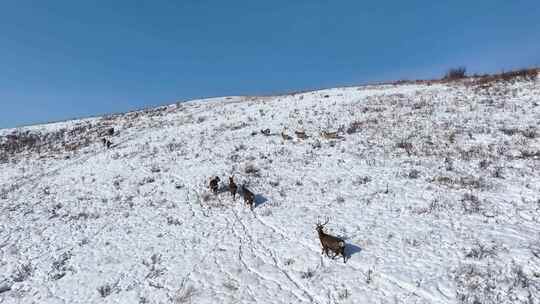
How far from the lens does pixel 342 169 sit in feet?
50.0

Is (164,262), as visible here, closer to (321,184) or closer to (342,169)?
(321,184)

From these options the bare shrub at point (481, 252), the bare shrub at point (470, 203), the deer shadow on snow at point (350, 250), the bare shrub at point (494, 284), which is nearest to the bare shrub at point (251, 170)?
the deer shadow on snow at point (350, 250)

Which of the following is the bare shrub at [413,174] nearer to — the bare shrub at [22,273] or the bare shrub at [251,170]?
the bare shrub at [251,170]

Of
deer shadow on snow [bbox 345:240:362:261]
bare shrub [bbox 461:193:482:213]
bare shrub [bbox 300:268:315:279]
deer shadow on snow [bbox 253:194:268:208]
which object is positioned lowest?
bare shrub [bbox 300:268:315:279]

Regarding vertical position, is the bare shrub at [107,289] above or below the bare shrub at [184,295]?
above

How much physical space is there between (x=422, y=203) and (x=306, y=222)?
333 centimetres

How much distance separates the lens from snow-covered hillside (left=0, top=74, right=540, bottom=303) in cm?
823

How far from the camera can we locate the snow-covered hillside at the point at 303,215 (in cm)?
823

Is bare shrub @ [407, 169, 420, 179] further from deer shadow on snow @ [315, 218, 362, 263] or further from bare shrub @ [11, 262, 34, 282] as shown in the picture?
bare shrub @ [11, 262, 34, 282]

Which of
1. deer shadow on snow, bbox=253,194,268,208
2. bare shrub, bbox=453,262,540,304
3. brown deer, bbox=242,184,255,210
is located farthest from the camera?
deer shadow on snow, bbox=253,194,268,208

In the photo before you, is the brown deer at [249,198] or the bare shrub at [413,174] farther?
the bare shrub at [413,174]

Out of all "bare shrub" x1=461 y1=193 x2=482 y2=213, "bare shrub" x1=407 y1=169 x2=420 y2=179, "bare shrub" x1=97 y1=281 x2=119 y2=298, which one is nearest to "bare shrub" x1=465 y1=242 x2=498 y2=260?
"bare shrub" x1=461 y1=193 x2=482 y2=213

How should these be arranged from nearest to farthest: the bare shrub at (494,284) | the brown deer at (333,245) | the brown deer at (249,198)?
the bare shrub at (494,284) < the brown deer at (333,245) < the brown deer at (249,198)

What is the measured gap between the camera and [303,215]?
38.2 ft
